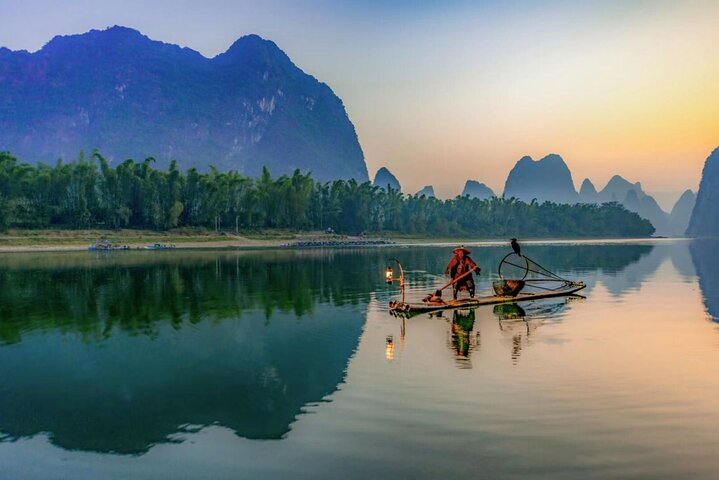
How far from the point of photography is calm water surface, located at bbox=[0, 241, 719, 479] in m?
10.4

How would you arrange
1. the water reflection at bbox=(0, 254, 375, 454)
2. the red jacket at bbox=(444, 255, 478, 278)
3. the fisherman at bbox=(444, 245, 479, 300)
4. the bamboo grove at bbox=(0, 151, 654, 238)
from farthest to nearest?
the bamboo grove at bbox=(0, 151, 654, 238) < the red jacket at bbox=(444, 255, 478, 278) < the fisherman at bbox=(444, 245, 479, 300) < the water reflection at bbox=(0, 254, 375, 454)

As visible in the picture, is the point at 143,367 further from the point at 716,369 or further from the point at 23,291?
the point at 23,291

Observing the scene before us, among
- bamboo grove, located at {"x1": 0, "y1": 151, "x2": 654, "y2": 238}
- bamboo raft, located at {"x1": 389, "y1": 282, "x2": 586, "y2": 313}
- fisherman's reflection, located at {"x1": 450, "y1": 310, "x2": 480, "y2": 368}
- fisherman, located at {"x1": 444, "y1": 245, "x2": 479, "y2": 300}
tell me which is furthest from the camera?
bamboo grove, located at {"x1": 0, "y1": 151, "x2": 654, "y2": 238}

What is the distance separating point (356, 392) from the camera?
14602 millimetres

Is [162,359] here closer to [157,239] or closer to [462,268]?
[462,268]

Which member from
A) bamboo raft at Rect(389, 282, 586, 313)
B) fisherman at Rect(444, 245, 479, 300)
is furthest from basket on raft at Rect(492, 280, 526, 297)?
fisherman at Rect(444, 245, 479, 300)

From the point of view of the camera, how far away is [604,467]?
993 cm

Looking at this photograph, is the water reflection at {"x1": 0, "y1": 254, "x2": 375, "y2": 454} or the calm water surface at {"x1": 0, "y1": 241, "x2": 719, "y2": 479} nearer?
the calm water surface at {"x1": 0, "y1": 241, "x2": 719, "y2": 479}

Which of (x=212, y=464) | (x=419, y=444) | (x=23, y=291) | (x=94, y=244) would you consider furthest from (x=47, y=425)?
(x=94, y=244)

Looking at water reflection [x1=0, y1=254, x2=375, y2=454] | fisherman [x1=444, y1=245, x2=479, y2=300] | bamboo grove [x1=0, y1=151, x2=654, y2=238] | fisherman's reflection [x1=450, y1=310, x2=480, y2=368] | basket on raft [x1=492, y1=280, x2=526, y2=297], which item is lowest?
water reflection [x1=0, y1=254, x2=375, y2=454]

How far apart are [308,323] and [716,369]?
15.8m

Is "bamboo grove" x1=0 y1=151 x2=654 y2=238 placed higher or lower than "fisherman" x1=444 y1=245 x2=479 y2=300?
higher

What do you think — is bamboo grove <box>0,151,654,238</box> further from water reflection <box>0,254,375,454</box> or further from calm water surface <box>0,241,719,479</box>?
calm water surface <box>0,241,719,479</box>

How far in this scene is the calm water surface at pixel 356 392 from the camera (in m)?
10.4
